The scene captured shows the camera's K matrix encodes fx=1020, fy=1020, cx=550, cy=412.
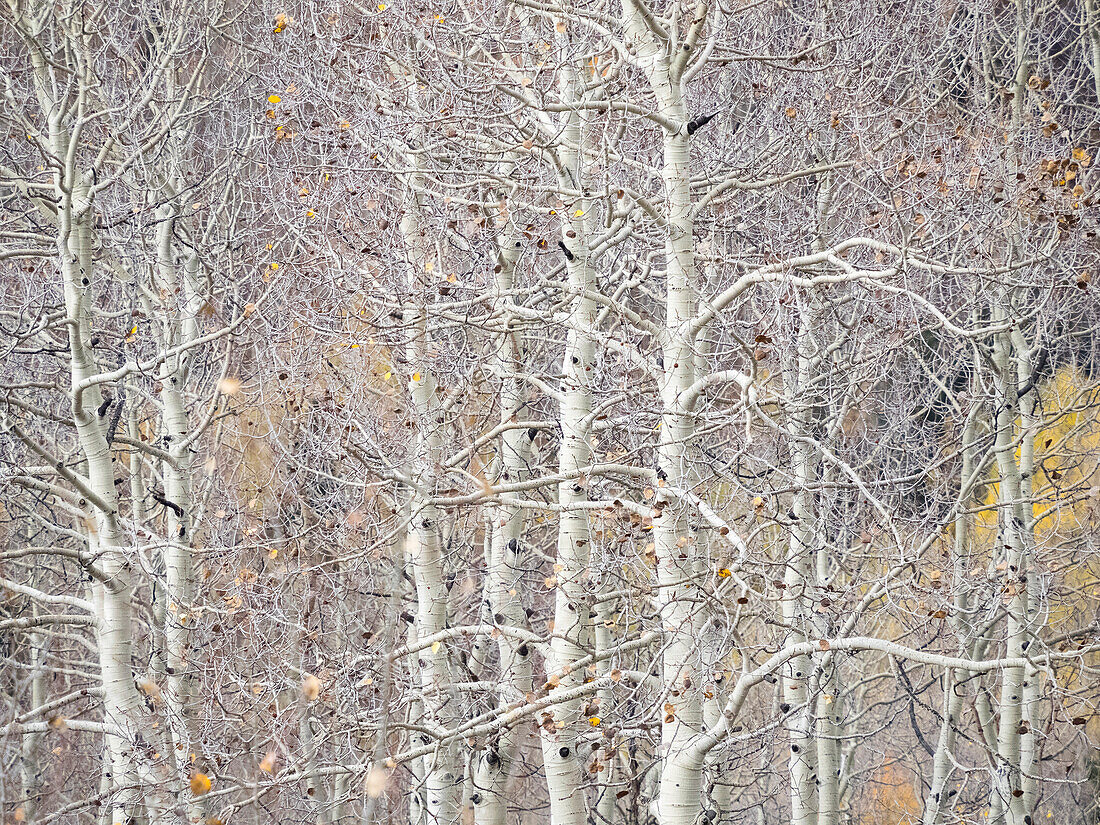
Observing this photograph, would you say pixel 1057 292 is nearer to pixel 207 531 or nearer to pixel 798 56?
pixel 798 56

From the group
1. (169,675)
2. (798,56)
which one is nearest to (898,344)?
(798,56)

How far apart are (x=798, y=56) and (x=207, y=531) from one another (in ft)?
29.3

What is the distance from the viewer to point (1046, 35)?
10859mm

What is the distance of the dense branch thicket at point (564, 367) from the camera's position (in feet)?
20.9

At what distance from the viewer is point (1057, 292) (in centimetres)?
1094

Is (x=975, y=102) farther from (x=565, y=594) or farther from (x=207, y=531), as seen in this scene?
(x=207, y=531)

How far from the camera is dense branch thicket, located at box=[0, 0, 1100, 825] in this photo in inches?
251

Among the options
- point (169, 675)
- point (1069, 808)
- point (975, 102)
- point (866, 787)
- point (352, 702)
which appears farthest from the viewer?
point (866, 787)

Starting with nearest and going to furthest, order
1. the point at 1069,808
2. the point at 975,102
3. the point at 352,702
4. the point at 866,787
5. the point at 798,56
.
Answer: the point at 798,56 → the point at 352,702 → the point at 975,102 → the point at 1069,808 → the point at 866,787

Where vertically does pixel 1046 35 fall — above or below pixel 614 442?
above

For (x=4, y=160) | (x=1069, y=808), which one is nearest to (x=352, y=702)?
(x=4, y=160)

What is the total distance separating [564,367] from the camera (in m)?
7.79

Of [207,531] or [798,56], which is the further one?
[207,531]

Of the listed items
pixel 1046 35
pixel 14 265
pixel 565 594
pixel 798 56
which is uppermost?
pixel 1046 35
